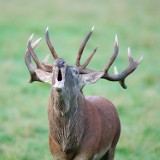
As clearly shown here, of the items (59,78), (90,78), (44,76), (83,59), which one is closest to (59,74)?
(59,78)

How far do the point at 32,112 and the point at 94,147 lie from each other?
197 inches

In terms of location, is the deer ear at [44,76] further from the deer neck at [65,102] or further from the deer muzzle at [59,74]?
the deer muzzle at [59,74]

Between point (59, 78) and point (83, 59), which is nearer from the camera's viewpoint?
point (59, 78)

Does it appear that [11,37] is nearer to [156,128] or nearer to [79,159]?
[156,128]

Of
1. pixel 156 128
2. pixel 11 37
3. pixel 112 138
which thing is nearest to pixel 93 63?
pixel 11 37

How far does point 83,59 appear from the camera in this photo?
58.0ft

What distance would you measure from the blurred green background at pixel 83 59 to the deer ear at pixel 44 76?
6.96 feet

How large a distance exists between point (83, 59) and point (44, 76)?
31.8ft

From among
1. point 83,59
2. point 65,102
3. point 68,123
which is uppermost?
point 65,102

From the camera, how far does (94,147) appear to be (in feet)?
26.8

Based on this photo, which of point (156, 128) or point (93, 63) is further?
point (93, 63)

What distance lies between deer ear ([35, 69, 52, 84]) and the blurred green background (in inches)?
83.6

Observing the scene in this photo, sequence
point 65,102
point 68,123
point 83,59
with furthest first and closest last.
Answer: point 83,59, point 68,123, point 65,102

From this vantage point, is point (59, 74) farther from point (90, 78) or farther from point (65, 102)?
point (90, 78)
